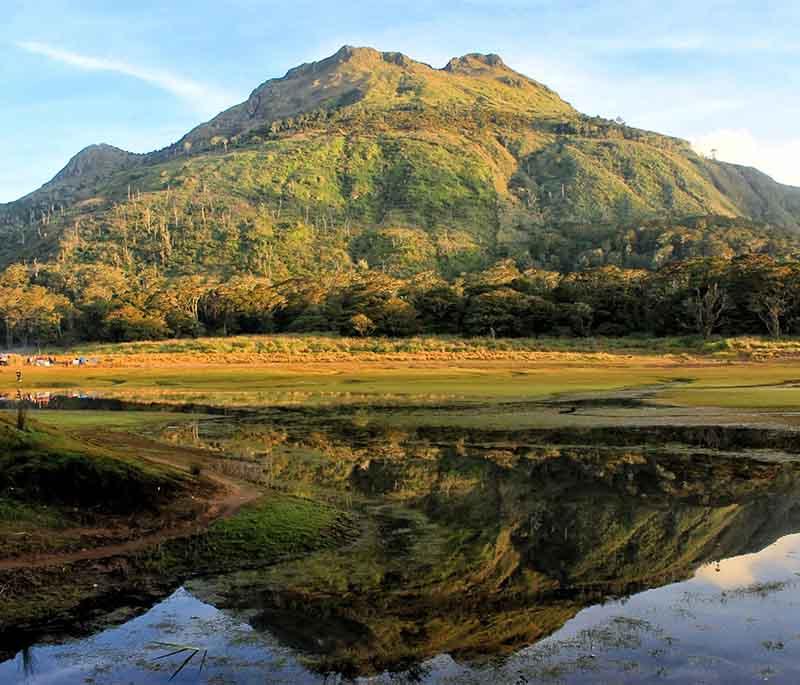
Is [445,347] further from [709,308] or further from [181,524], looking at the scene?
[181,524]

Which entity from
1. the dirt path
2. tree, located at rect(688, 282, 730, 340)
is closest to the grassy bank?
tree, located at rect(688, 282, 730, 340)

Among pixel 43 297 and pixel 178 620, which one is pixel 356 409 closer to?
pixel 178 620

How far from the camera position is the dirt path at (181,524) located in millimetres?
14258

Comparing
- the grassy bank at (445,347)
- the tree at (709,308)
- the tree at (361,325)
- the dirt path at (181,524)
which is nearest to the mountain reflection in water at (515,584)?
the dirt path at (181,524)

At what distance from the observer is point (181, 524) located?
16.9 meters

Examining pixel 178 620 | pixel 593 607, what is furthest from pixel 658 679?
pixel 178 620

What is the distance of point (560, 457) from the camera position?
27797 millimetres

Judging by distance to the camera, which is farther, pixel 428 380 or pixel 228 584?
pixel 428 380

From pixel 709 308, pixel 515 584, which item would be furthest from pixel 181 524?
pixel 709 308

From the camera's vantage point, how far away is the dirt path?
14258mm

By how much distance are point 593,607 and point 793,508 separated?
991cm

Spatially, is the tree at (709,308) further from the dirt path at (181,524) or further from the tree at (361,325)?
the dirt path at (181,524)

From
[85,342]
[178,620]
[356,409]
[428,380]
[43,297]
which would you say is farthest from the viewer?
[43,297]

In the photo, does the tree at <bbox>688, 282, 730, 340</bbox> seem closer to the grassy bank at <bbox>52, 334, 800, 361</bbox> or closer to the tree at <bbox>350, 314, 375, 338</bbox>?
the grassy bank at <bbox>52, 334, 800, 361</bbox>
